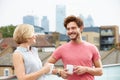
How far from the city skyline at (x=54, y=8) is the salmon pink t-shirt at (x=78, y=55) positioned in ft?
17.7

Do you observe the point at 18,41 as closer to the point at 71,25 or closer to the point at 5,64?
the point at 71,25

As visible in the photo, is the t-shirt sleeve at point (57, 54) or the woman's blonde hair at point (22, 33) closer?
the woman's blonde hair at point (22, 33)

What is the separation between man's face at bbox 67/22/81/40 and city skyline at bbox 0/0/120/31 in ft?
17.9

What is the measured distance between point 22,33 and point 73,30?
323 mm

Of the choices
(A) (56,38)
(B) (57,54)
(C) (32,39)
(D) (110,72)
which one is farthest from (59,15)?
Result: (C) (32,39)

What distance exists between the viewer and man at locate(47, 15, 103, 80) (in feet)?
5.31

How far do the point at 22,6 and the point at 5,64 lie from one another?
223 cm

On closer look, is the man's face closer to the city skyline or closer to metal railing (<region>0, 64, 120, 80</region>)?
metal railing (<region>0, 64, 120, 80</region>)

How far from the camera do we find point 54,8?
772cm

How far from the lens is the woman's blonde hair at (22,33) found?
1408 mm

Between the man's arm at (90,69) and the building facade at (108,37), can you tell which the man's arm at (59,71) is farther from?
the building facade at (108,37)

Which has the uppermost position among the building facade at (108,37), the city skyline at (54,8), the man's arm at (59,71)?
the city skyline at (54,8)

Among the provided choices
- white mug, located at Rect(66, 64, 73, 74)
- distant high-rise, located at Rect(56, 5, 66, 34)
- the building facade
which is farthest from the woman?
the building facade

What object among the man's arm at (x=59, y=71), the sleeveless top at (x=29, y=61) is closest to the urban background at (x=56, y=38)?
the man's arm at (x=59, y=71)
